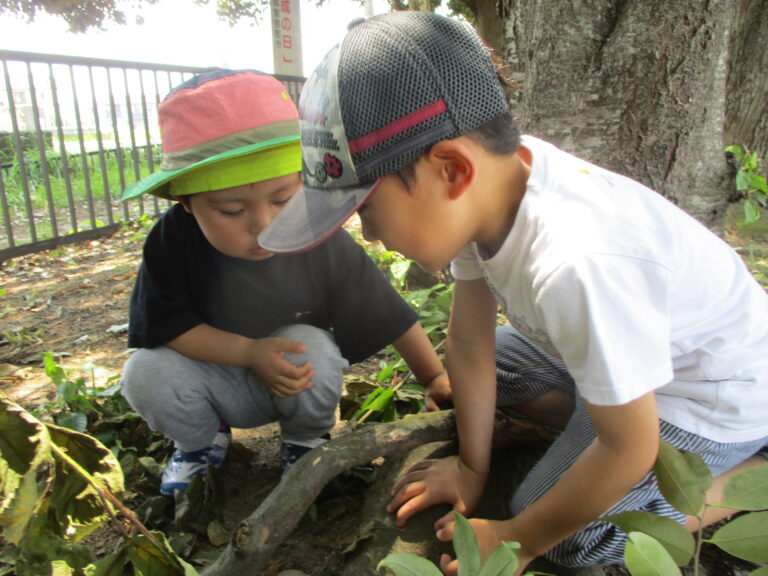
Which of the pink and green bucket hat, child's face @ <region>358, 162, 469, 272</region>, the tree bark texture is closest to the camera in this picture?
child's face @ <region>358, 162, 469, 272</region>

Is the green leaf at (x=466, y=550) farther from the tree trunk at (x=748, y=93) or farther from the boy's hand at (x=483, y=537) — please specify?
the tree trunk at (x=748, y=93)

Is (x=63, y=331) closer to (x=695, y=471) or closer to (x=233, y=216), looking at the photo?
(x=233, y=216)

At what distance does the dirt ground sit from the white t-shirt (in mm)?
454

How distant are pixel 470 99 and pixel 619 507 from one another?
2.89ft

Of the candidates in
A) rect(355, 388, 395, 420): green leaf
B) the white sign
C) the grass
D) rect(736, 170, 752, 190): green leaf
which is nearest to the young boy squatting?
rect(355, 388, 395, 420): green leaf

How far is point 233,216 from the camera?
1.61 meters

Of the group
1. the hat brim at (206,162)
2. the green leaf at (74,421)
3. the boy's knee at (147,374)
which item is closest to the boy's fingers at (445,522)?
the boy's knee at (147,374)

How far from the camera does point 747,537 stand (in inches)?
30.5

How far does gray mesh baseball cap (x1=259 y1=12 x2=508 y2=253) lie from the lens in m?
1.01

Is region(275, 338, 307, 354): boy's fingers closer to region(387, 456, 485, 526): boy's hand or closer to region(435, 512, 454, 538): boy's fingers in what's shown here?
region(387, 456, 485, 526): boy's hand

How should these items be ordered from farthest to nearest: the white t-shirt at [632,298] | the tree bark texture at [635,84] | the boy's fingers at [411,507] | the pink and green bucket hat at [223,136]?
the tree bark texture at [635,84], the pink and green bucket hat at [223,136], the boy's fingers at [411,507], the white t-shirt at [632,298]

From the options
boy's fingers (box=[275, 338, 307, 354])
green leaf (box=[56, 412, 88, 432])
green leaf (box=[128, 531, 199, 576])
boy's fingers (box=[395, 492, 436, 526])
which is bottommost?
green leaf (box=[56, 412, 88, 432])

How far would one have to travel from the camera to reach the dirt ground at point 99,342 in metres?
1.52

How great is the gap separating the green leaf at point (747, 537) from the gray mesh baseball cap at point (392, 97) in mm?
712
